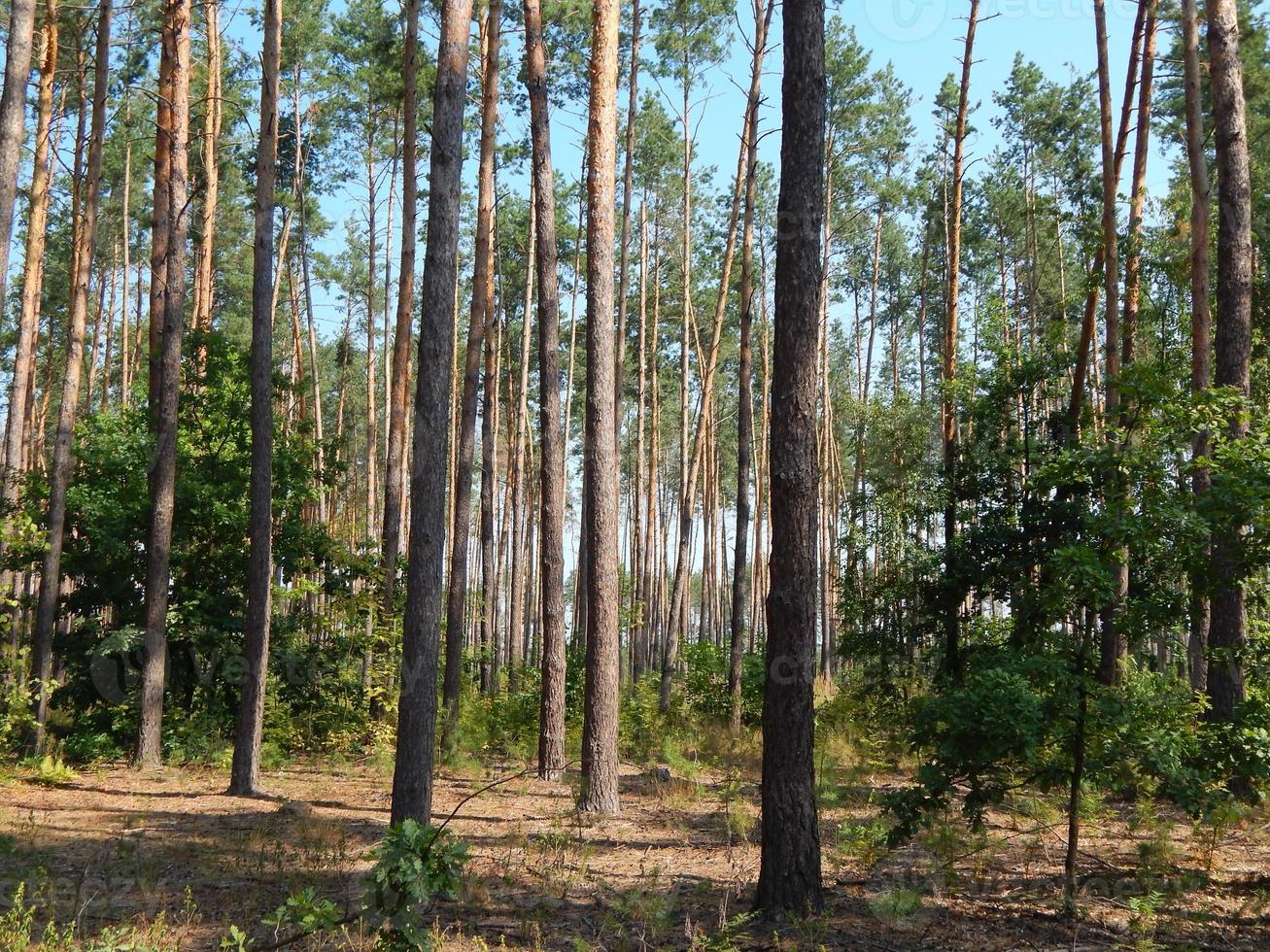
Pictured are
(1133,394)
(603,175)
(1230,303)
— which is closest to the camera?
(1133,394)

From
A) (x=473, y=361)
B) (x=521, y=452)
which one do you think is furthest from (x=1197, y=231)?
(x=521, y=452)

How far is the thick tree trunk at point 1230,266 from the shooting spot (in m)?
9.16

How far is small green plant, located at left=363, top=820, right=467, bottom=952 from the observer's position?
5.28 meters

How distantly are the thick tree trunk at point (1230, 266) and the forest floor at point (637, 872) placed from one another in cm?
169

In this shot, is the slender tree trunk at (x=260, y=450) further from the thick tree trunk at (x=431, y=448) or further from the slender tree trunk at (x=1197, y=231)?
the slender tree trunk at (x=1197, y=231)

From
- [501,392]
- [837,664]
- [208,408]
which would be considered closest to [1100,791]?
[208,408]

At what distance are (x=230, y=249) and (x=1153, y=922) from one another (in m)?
31.7

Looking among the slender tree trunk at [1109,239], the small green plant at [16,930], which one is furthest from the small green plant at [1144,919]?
the small green plant at [16,930]

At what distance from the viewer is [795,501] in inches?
252

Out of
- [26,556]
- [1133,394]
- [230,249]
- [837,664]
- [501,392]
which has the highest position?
[230,249]

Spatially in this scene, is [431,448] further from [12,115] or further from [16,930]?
[16,930]

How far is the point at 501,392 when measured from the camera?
37062mm

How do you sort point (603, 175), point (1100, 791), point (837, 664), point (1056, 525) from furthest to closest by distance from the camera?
point (837, 664) < point (1056, 525) < point (1100, 791) < point (603, 175)

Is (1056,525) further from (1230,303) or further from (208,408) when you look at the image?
(208,408)
